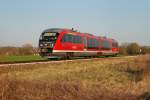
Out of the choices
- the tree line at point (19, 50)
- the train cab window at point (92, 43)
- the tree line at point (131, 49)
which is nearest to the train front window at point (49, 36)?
the train cab window at point (92, 43)

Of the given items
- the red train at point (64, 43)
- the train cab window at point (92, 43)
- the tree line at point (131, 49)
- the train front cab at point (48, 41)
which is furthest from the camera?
the tree line at point (131, 49)

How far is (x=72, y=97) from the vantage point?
40.0 ft

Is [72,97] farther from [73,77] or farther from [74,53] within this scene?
[74,53]

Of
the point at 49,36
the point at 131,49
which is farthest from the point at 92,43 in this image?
the point at 131,49

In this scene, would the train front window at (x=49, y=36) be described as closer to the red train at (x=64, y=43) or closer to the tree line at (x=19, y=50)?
the red train at (x=64, y=43)

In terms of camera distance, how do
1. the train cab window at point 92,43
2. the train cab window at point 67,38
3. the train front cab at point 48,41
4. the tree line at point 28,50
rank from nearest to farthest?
the train front cab at point 48,41
the train cab window at point 67,38
the train cab window at point 92,43
the tree line at point 28,50

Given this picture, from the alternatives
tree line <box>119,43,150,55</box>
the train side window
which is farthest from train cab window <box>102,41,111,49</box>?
tree line <box>119,43,150,55</box>

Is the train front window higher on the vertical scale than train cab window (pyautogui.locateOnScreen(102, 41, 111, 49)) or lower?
higher

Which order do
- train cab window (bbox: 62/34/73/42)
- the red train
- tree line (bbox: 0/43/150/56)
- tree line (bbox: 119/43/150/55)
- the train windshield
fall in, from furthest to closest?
tree line (bbox: 119/43/150/55) → tree line (bbox: 0/43/150/56) → train cab window (bbox: 62/34/73/42) → the train windshield → the red train

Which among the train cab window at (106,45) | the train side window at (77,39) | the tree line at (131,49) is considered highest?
the train side window at (77,39)

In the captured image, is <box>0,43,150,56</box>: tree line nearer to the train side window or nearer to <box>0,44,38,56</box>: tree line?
<box>0,44,38,56</box>: tree line

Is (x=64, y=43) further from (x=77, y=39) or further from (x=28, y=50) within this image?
(x=28, y=50)

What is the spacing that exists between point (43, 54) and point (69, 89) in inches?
754

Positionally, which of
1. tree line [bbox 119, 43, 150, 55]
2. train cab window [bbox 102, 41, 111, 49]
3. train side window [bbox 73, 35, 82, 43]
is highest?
train side window [bbox 73, 35, 82, 43]
